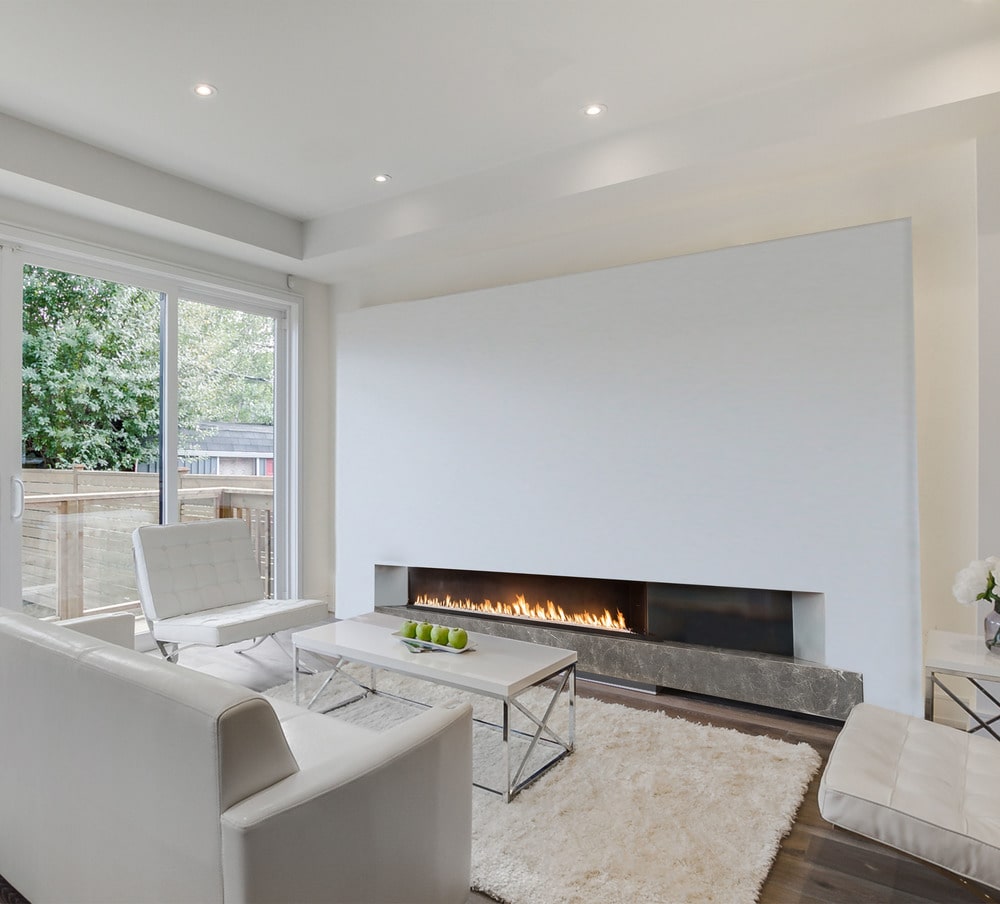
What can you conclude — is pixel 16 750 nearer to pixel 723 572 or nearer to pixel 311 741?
pixel 311 741

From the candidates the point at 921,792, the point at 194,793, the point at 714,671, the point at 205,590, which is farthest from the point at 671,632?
the point at 194,793

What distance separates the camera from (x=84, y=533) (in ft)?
12.4

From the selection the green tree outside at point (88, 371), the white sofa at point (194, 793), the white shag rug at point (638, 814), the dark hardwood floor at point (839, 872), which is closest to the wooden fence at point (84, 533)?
the green tree outside at point (88, 371)

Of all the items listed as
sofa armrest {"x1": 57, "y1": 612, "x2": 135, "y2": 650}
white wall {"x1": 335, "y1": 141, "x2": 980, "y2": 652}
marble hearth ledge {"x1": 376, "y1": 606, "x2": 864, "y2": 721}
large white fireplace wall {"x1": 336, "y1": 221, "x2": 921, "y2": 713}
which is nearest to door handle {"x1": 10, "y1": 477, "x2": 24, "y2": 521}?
sofa armrest {"x1": 57, "y1": 612, "x2": 135, "y2": 650}

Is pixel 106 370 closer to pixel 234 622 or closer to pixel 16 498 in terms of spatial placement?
pixel 16 498

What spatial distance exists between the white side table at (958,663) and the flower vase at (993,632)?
2 centimetres

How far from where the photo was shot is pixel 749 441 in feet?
10.3

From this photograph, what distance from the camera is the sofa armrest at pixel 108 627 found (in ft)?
7.89

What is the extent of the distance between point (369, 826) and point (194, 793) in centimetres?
35

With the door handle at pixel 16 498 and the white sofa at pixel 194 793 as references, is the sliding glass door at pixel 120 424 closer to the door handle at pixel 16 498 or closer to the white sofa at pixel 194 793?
the door handle at pixel 16 498

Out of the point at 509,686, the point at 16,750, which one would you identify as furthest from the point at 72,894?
the point at 509,686

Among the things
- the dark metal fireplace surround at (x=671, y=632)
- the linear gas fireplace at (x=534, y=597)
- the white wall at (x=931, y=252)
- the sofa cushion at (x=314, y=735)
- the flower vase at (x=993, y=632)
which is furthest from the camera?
the linear gas fireplace at (x=534, y=597)

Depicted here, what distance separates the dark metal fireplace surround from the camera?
3002 mm

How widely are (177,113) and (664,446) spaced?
2783 millimetres
